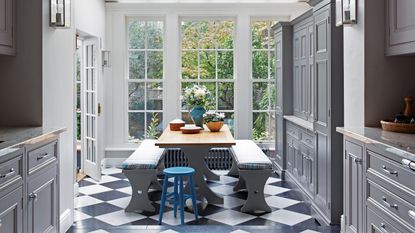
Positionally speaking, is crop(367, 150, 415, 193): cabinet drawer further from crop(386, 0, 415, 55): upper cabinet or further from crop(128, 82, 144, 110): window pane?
crop(128, 82, 144, 110): window pane

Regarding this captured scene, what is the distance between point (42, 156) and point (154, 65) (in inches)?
179

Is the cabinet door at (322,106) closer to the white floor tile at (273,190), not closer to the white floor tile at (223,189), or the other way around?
the white floor tile at (273,190)

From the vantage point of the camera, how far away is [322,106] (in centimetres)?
434

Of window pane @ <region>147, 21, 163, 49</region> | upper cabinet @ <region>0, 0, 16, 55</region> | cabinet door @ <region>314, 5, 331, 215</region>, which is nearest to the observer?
upper cabinet @ <region>0, 0, 16, 55</region>

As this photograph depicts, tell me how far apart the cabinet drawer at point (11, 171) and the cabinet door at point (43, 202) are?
20 cm

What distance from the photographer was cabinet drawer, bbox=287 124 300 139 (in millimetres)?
5639

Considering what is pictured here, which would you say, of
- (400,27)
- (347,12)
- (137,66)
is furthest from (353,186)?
(137,66)

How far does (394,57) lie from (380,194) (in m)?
1.26

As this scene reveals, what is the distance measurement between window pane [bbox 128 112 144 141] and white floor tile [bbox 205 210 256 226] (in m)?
3.13

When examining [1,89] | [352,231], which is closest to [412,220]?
[352,231]

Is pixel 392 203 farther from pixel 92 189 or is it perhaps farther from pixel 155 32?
pixel 155 32

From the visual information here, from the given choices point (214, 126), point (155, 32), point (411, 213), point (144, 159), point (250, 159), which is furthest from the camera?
point (155, 32)

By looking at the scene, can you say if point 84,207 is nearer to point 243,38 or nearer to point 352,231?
point 352,231

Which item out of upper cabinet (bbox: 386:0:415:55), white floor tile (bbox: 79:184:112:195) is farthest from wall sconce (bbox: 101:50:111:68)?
upper cabinet (bbox: 386:0:415:55)
